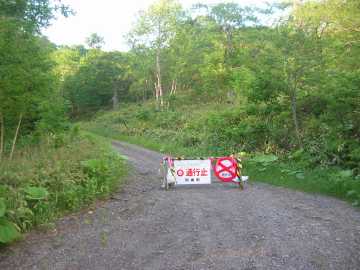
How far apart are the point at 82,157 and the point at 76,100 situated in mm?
47739

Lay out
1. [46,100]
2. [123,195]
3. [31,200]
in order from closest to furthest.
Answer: [31,200] → [123,195] → [46,100]

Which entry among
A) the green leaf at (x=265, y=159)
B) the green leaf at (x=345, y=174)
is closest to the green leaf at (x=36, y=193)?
the green leaf at (x=345, y=174)

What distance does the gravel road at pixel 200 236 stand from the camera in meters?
4.90

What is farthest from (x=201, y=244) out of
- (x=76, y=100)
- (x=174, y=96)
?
(x=76, y=100)

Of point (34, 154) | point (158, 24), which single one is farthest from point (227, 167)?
point (158, 24)

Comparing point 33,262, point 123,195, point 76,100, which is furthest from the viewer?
point 76,100

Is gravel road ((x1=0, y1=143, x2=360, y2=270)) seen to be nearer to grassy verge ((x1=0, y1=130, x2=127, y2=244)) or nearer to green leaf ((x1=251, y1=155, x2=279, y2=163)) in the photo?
Answer: grassy verge ((x1=0, y1=130, x2=127, y2=244))

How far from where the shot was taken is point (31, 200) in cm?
682

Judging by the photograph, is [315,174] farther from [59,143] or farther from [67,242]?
[59,143]

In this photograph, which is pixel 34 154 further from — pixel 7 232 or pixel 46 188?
pixel 7 232

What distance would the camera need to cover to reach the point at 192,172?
10.8 meters

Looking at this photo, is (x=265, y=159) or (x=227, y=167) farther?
(x=265, y=159)

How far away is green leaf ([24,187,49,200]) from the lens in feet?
22.0

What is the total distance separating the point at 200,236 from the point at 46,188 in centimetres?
339
